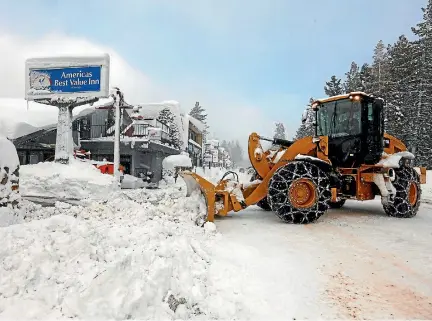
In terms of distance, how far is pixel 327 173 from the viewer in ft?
23.7

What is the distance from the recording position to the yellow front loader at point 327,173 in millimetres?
6695

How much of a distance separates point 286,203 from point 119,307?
4679mm

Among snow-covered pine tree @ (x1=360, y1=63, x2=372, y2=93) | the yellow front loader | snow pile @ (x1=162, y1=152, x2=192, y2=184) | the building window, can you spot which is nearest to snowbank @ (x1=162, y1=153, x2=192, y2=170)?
snow pile @ (x1=162, y1=152, x2=192, y2=184)

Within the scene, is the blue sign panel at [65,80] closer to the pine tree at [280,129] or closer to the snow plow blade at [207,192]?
the snow plow blade at [207,192]

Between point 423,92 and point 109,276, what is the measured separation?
117 feet

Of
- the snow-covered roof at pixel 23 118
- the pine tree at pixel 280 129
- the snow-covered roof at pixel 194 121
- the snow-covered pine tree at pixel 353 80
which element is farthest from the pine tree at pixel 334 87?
the pine tree at pixel 280 129

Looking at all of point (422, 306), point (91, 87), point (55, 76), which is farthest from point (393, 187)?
point (55, 76)

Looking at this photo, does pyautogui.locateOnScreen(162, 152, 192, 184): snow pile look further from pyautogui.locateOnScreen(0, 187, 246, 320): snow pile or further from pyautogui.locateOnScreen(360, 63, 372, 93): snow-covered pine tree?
pyautogui.locateOnScreen(360, 63, 372, 93): snow-covered pine tree

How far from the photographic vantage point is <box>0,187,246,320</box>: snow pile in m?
2.54

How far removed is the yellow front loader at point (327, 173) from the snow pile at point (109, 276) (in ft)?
7.77

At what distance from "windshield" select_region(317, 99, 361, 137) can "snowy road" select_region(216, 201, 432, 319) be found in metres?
2.49

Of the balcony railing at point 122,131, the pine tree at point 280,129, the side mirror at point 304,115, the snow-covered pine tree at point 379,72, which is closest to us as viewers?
the side mirror at point 304,115

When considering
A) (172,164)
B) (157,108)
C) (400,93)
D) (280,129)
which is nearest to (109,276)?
(172,164)

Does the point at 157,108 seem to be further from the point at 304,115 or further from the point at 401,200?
the point at 401,200
